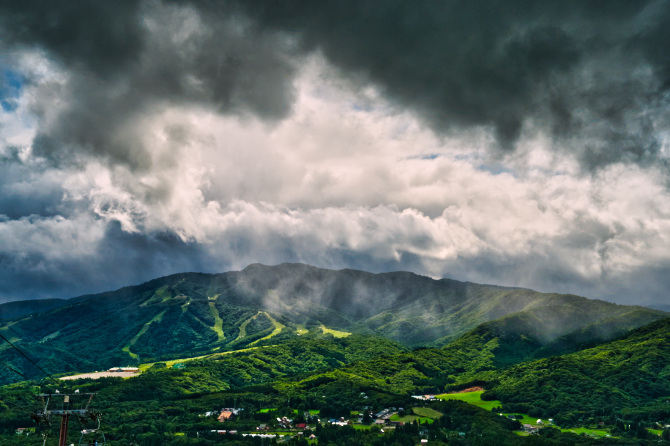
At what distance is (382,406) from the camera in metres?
198

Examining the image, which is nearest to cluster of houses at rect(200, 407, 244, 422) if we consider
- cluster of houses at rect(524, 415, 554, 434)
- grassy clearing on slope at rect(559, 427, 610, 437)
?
cluster of houses at rect(524, 415, 554, 434)

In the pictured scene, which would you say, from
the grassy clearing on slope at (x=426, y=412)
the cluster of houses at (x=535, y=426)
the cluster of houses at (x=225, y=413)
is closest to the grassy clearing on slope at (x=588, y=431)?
the cluster of houses at (x=535, y=426)

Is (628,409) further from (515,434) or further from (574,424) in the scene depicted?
(515,434)

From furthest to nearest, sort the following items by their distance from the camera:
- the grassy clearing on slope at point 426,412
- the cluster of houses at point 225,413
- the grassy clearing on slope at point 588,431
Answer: the grassy clearing on slope at point 426,412, the cluster of houses at point 225,413, the grassy clearing on slope at point 588,431

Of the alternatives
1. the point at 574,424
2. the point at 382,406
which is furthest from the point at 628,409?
the point at 382,406

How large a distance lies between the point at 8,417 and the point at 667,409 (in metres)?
251

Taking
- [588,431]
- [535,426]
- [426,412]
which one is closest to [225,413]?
[426,412]

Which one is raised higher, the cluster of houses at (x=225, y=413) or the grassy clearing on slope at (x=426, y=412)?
the grassy clearing on slope at (x=426, y=412)

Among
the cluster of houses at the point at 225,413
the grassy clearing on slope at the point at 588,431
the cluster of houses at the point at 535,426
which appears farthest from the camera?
the cluster of houses at the point at 225,413

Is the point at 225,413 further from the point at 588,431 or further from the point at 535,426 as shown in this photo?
the point at 588,431

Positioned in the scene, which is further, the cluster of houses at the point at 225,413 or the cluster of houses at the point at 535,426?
the cluster of houses at the point at 225,413

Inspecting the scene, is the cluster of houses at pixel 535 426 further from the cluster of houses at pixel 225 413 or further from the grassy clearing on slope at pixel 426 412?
the cluster of houses at pixel 225 413

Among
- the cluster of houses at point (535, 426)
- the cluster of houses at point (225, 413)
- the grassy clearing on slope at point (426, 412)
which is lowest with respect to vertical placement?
the cluster of houses at point (225, 413)

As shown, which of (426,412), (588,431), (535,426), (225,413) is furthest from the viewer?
(426,412)
